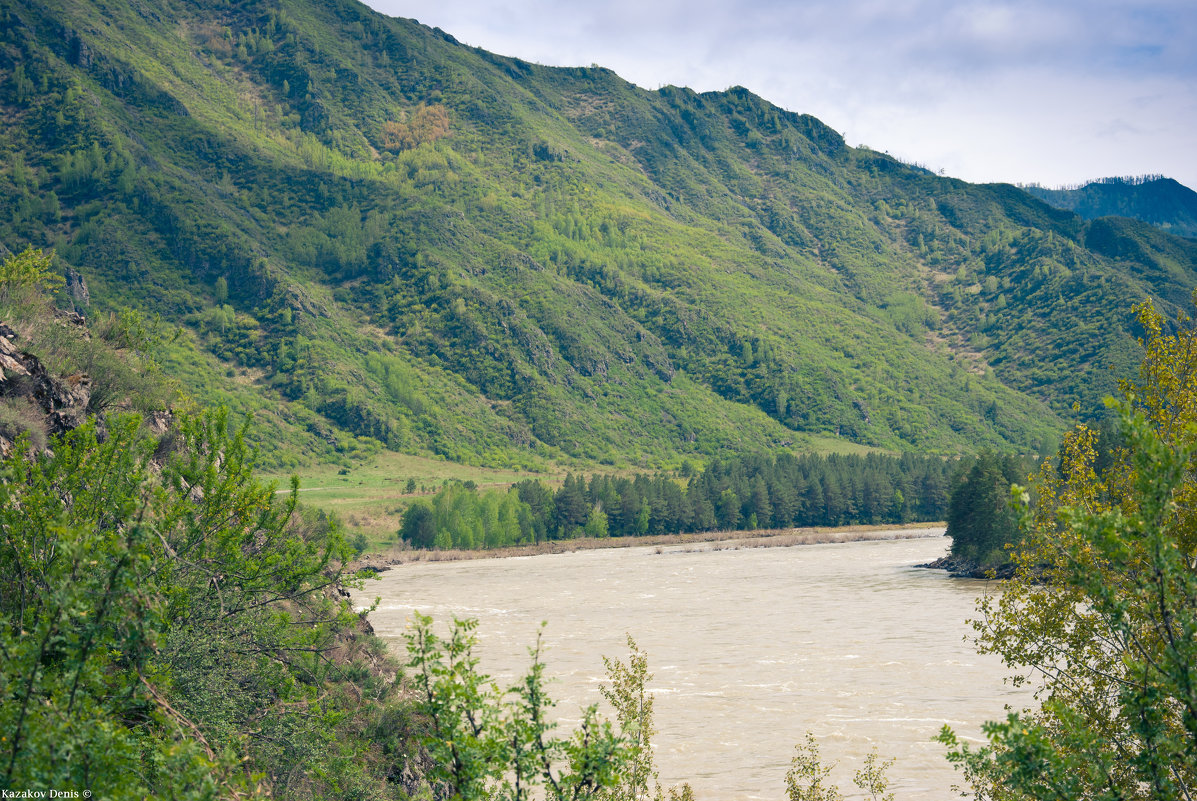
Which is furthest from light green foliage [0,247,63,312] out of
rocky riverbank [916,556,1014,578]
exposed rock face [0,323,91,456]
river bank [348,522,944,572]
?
river bank [348,522,944,572]

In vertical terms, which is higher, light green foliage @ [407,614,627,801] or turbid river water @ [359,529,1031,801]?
light green foliage @ [407,614,627,801]

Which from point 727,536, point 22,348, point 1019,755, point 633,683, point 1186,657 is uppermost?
point 22,348

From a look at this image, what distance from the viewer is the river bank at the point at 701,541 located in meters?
108

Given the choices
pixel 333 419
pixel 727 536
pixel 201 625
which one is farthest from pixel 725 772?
pixel 333 419

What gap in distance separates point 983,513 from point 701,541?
51.3 meters

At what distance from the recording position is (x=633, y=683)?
1280 cm

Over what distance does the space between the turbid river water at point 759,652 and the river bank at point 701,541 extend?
21.8m

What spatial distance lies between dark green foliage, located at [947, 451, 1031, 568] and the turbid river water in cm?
410

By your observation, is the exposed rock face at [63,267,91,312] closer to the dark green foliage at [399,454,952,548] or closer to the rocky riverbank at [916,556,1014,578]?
the dark green foliage at [399,454,952,548]

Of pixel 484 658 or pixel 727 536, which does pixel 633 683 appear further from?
pixel 727 536

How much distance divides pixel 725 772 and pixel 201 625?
54.2ft

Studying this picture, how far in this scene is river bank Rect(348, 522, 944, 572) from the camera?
4242 inches

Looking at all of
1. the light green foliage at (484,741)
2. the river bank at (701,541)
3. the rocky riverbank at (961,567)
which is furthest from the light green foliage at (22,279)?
the river bank at (701,541)

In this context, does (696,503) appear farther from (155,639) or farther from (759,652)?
(155,639)
